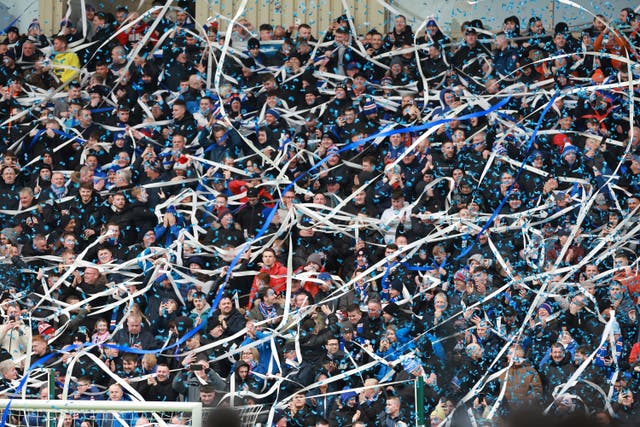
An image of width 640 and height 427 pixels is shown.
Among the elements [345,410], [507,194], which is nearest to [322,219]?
[507,194]

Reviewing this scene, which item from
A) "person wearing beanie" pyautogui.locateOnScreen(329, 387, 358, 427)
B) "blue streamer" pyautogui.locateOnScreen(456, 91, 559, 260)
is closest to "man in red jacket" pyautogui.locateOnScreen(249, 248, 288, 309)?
"blue streamer" pyautogui.locateOnScreen(456, 91, 559, 260)

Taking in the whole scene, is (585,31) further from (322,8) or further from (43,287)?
(43,287)

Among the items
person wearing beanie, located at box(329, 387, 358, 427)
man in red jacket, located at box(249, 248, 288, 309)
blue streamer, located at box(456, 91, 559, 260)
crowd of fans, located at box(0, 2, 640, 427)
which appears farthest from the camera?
man in red jacket, located at box(249, 248, 288, 309)

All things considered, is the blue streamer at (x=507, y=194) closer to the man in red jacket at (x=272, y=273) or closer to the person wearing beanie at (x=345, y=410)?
the man in red jacket at (x=272, y=273)

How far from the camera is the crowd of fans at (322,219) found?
43.5 feet

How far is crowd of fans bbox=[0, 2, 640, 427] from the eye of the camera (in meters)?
13.2

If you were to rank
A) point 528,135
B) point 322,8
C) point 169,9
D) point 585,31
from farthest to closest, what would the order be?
point 322,8, point 169,9, point 585,31, point 528,135

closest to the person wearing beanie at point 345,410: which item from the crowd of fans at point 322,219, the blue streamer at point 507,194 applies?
the crowd of fans at point 322,219

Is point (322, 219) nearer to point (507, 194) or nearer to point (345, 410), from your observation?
point (507, 194)

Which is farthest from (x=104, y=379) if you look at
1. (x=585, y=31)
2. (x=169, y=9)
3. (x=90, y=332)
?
(x=585, y=31)

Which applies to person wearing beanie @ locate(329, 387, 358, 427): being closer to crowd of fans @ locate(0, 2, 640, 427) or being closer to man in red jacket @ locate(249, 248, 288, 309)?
crowd of fans @ locate(0, 2, 640, 427)

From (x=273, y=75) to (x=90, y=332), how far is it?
4467 millimetres

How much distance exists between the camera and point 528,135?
16062 millimetres

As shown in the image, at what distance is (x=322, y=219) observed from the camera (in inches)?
597
